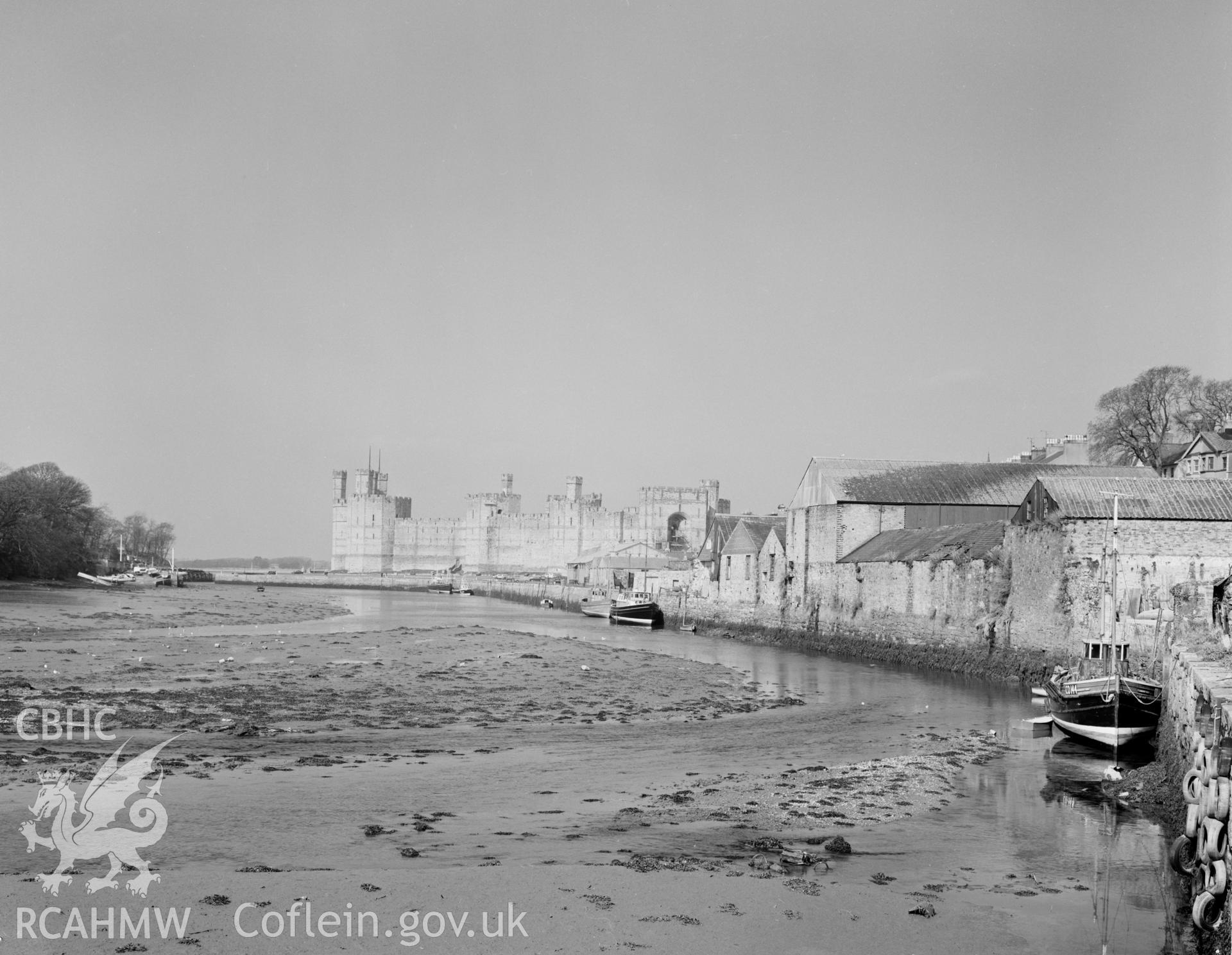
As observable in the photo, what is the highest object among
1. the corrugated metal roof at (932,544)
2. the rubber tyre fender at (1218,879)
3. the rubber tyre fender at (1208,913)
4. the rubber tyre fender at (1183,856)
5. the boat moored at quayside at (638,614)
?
the corrugated metal roof at (932,544)

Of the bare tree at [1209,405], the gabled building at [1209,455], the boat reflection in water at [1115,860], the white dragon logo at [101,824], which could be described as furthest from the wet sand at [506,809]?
the bare tree at [1209,405]

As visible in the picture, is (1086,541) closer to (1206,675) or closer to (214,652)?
(1206,675)

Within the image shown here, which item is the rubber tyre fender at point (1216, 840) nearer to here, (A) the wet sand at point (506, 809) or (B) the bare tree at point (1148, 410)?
(A) the wet sand at point (506, 809)

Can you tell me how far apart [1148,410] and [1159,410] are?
775 millimetres

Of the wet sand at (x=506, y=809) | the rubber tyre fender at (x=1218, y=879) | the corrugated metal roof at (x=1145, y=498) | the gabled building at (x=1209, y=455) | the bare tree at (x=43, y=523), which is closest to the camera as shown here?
the rubber tyre fender at (x=1218, y=879)

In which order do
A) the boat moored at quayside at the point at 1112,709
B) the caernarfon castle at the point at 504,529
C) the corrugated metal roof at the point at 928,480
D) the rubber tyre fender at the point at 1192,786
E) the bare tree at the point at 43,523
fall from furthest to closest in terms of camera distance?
the caernarfon castle at the point at 504,529, the bare tree at the point at 43,523, the corrugated metal roof at the point at 928,480, the boat moored at quayside at the point at 1112,709, the rubber tyre fender at the point at 1192,786

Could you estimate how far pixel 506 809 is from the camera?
9.58 m

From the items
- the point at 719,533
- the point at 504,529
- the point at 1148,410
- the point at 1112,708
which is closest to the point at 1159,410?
the point at 1148,410

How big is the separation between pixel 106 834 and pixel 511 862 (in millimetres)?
3011

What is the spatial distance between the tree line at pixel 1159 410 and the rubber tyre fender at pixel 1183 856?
44.0 metres

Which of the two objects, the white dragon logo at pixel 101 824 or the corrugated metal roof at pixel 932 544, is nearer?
the white dragon logo at pixel 101 824

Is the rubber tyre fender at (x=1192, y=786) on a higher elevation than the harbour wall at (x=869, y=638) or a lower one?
higher

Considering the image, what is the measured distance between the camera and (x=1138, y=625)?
20.7m

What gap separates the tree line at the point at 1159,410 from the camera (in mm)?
48438
